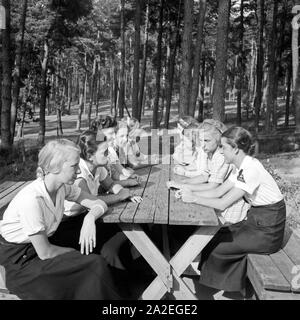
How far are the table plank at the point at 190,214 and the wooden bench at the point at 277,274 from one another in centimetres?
49

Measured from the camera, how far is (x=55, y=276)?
281 cm

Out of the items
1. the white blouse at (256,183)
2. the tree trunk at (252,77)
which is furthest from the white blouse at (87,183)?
the tree trunk at (252,77)

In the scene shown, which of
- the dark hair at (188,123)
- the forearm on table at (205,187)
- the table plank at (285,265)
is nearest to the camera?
the table plank at (285,265)

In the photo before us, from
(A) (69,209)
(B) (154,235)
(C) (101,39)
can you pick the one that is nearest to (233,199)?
(A) (69,209)

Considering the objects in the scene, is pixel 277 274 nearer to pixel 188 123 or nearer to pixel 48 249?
pixel 48 249

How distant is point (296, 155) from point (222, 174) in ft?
28.1

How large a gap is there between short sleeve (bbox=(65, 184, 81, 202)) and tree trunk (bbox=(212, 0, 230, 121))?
28.3ft

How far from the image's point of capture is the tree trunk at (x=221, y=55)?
11.1 m

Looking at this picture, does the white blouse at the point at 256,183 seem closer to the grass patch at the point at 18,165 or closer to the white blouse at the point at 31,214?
the white blouse at the point at 31,214

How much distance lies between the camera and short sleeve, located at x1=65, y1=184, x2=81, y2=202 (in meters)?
3.39

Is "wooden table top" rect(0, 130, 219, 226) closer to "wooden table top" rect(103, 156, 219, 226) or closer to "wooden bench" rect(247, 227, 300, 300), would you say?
"wooden table top" rect(103, 156, 219, 226)

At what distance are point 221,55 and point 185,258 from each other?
8818 mm

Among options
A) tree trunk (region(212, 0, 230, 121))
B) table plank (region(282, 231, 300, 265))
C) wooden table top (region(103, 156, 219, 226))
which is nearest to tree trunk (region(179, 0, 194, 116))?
tree trunk (region(212, 0, 230, 121))
